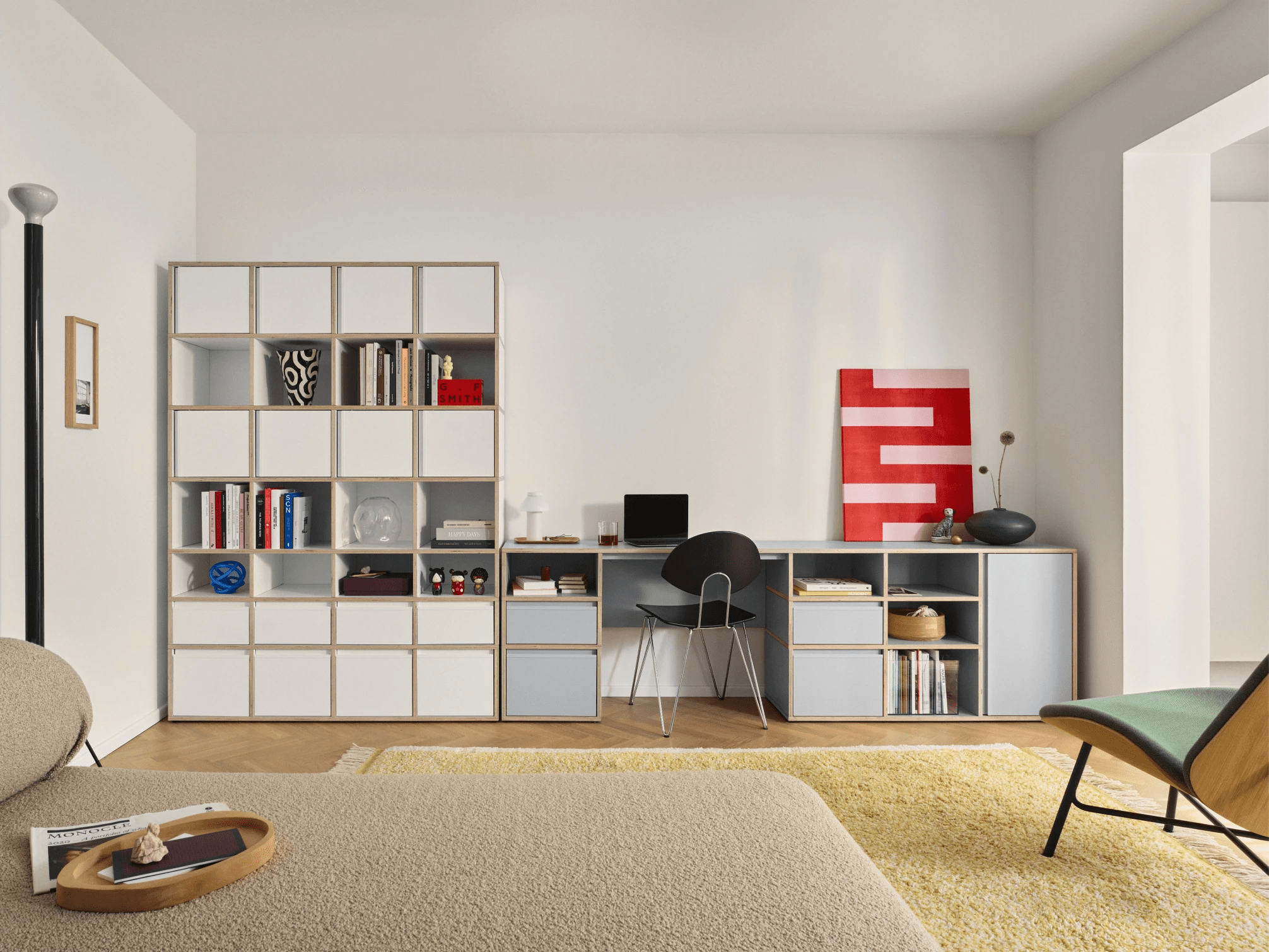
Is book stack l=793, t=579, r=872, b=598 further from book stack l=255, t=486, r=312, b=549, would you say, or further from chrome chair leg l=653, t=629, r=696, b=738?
book stack l=255, t=486, r=312, b=549

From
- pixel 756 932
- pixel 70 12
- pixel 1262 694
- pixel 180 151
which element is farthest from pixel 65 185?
pixel 1262 694

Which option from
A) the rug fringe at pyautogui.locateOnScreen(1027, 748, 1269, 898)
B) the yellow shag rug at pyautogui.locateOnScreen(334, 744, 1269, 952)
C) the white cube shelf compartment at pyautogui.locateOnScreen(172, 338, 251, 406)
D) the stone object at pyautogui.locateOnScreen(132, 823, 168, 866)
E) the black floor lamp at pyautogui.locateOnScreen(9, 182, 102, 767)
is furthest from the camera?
the white cube shelf compartment at pyautogui.locateOnScreen(172, 338, 251, 406)

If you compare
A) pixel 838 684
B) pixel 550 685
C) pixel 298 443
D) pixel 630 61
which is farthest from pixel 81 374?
pixel 838 684

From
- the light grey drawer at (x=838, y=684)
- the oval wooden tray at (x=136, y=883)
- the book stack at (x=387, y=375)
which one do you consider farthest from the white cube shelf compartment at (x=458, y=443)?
the oval wooden tray at (x=136, y=883)

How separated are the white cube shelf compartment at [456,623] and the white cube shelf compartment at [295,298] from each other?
1422 millimetres

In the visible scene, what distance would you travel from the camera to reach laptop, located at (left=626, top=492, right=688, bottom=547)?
3.81 meters

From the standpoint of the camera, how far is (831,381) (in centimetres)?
404

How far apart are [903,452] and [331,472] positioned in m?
2.93

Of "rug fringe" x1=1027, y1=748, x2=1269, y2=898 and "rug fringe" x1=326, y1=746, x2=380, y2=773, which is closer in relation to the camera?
"rug fringe" x1=1027, y1=748, x2=1269, y2=898

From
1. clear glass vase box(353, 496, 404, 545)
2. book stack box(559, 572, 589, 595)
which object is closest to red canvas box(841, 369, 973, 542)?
book stack box(559, 572, 589, 595)

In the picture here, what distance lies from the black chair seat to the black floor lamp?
7.26 ft

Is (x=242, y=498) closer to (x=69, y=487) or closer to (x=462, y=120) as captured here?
(x=69, y=487)

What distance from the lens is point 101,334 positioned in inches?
121

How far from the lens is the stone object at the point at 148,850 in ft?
3.63
